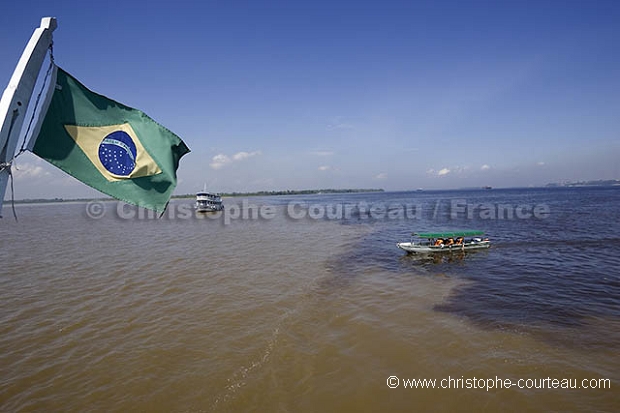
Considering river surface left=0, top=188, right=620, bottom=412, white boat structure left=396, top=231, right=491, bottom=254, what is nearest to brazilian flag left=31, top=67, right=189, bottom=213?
river surface left=0, top=188, right=620, bottom=412

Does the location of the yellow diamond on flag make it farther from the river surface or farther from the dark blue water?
the dark blue water

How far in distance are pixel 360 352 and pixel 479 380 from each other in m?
2.85

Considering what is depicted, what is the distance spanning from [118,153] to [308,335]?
705 cm

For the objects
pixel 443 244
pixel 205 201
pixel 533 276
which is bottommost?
pixel 533 276

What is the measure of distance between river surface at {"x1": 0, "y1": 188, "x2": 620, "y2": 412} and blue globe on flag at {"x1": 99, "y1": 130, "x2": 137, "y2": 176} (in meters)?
4.98

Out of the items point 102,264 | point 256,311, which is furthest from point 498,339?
point 102,264

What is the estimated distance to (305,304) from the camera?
11133mm

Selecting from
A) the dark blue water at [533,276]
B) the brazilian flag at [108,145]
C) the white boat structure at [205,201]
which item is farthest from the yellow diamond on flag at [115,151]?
the white boat structure at [205,201]

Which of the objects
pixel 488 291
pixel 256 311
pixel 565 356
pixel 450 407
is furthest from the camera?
pixel 488 291

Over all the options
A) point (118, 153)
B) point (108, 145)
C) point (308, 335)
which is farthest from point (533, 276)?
point (108, 145)

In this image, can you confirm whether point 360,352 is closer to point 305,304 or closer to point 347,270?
point 305,304

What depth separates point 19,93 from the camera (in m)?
3.38

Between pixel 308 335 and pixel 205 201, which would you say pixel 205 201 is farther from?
pixel 308 335

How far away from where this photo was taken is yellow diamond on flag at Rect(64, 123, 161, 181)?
4738mm
